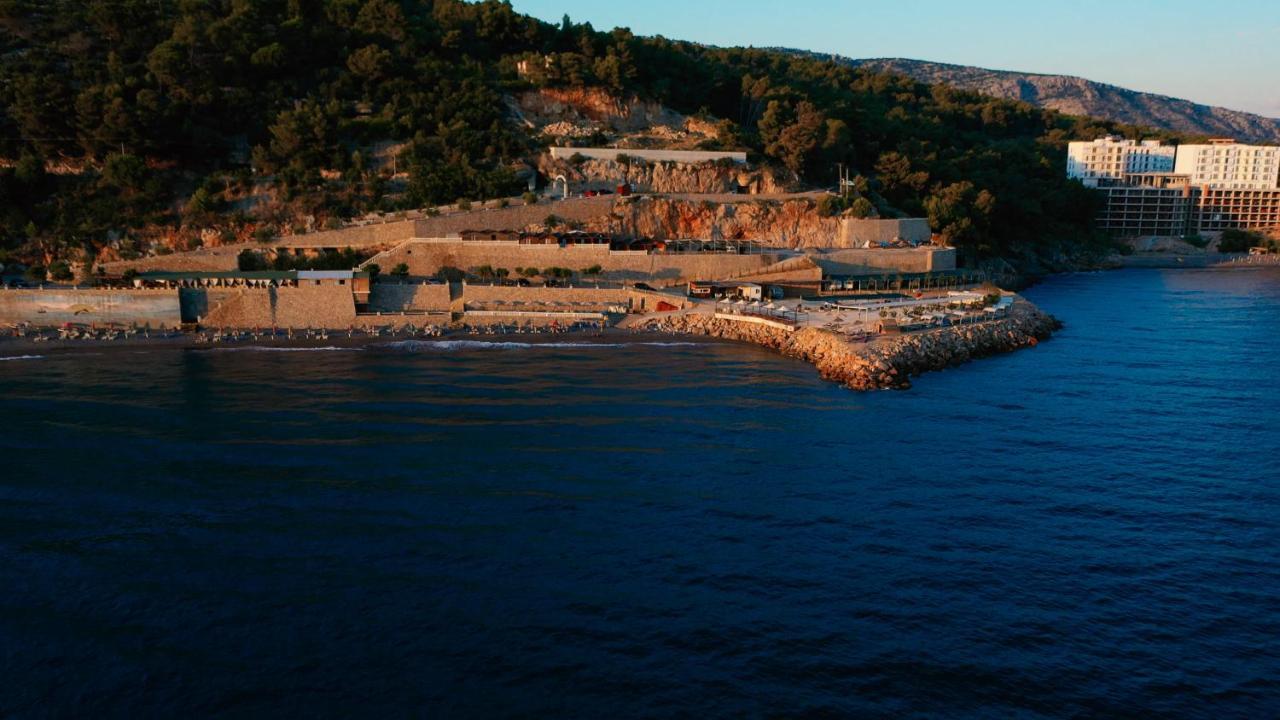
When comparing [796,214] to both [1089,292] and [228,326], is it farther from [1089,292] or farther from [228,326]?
[228,326]

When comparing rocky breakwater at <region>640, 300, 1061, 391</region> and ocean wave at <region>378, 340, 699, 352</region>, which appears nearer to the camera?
rocky breakwater at <region>640, 300, 1061, 391</region>

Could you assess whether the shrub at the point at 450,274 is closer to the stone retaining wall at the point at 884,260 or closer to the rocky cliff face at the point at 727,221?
the rocky cliff face at the point at 727,221

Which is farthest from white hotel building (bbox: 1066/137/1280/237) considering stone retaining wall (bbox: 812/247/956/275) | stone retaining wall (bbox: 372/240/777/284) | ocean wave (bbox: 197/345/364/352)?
ocean wave (bbox: 197/345/364/352)

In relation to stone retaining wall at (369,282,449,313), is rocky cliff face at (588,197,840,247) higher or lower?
higher

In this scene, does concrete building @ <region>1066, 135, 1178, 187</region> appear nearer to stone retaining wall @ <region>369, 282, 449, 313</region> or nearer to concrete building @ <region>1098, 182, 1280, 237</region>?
concrete building @ <region>1098, 182, 1280, 237</region>

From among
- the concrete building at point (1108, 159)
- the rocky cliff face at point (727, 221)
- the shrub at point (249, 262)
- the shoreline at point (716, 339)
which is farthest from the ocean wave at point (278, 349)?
the concrete building at point (1108, 159)

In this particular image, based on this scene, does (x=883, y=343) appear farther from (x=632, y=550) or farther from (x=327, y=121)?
(x=327, y=121)

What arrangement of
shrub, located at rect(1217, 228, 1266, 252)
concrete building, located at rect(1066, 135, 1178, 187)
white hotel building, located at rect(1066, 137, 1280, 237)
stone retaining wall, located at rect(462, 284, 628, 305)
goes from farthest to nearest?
concrete building, located at rect(1066, 135, 1178, 187)
white hotel building, located at rect(1066, 137, 1280, 237)
shrub, located at rect(1217, 228, 1266, 252)
stone retaining wall, located at rect(462, 284, 628, 305)
